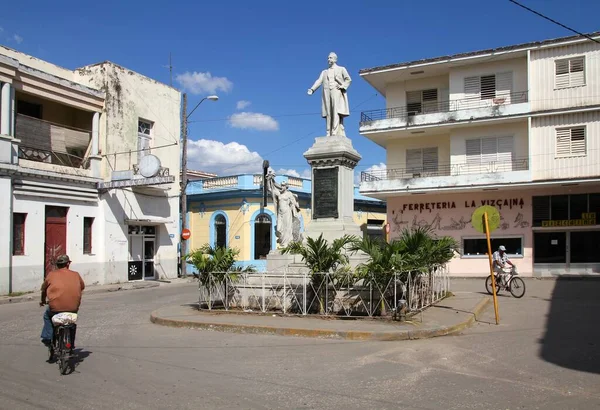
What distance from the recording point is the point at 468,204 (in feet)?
96.6

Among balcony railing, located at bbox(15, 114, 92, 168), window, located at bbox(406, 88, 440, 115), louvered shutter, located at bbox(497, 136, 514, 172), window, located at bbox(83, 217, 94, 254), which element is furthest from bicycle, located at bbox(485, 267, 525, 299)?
balcony railing, located at bbox(15, 114, 92, 168)

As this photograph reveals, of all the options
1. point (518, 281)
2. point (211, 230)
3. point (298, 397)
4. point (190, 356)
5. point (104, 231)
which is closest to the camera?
point (298, 397)

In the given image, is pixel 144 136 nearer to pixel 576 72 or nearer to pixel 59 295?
pixel 59 295

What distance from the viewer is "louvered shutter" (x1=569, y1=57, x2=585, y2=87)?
26266 millimetres

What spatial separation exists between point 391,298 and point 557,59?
2117cm

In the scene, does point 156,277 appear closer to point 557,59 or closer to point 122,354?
point 122,354

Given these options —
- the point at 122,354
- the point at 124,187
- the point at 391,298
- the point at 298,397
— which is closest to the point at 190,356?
the point at 122,354

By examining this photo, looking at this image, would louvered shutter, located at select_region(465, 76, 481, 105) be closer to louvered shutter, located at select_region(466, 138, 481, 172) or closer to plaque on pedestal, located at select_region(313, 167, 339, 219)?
louvered shutter, located at select_region(466, 138, 481, 172)

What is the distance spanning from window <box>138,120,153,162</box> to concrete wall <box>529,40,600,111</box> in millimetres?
19344

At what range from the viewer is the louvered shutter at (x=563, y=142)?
87.0 feet

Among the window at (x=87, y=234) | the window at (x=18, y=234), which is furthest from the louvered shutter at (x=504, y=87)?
the window at (x=18, y=234)

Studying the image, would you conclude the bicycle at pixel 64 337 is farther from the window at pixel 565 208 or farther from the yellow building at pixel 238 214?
the window at pixel 565 208

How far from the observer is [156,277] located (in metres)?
27.3

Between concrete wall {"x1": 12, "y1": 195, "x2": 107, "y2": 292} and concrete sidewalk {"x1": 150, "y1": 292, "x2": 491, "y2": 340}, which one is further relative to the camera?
concrete wall {"x1": 12, "y1": 195, "x2": 107, "y2": 292}
